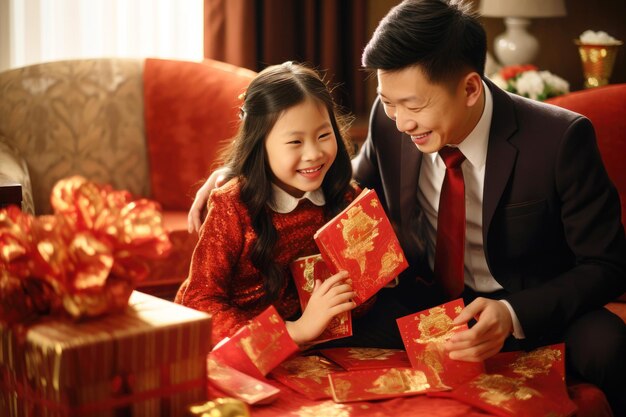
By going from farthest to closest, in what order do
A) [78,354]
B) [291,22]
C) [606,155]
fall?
1. [291,22]
2. [606,155]
3. [78,354]

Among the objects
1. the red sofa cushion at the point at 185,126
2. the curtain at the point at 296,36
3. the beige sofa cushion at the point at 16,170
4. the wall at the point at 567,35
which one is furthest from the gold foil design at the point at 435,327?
the wall at the point at 567,35

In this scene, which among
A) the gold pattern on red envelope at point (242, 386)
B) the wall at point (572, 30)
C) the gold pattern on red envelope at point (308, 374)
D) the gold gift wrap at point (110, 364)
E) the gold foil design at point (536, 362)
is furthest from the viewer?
the wall at point (572, 30)

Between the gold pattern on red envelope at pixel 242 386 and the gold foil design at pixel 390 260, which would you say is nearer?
the gold pattern on red envelope at pixel 242 386

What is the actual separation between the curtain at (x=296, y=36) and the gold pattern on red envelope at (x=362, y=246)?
203 cm

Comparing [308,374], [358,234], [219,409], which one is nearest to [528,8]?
[358,234]

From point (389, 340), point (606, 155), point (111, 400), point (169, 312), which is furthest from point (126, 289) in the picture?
point (606, 155)

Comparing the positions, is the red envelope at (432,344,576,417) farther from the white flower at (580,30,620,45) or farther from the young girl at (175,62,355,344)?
the white flower at (580,30,620,45)

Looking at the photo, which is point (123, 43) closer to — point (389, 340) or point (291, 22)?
point (291, 22)

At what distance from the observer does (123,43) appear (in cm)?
375

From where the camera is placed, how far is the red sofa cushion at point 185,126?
319 centimetres

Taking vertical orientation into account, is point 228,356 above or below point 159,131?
below

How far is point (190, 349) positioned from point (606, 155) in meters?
1.55

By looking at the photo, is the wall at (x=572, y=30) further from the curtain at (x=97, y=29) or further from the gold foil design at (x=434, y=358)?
the gold foil design at (x=434, y=358)

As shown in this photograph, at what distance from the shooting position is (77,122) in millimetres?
3111
